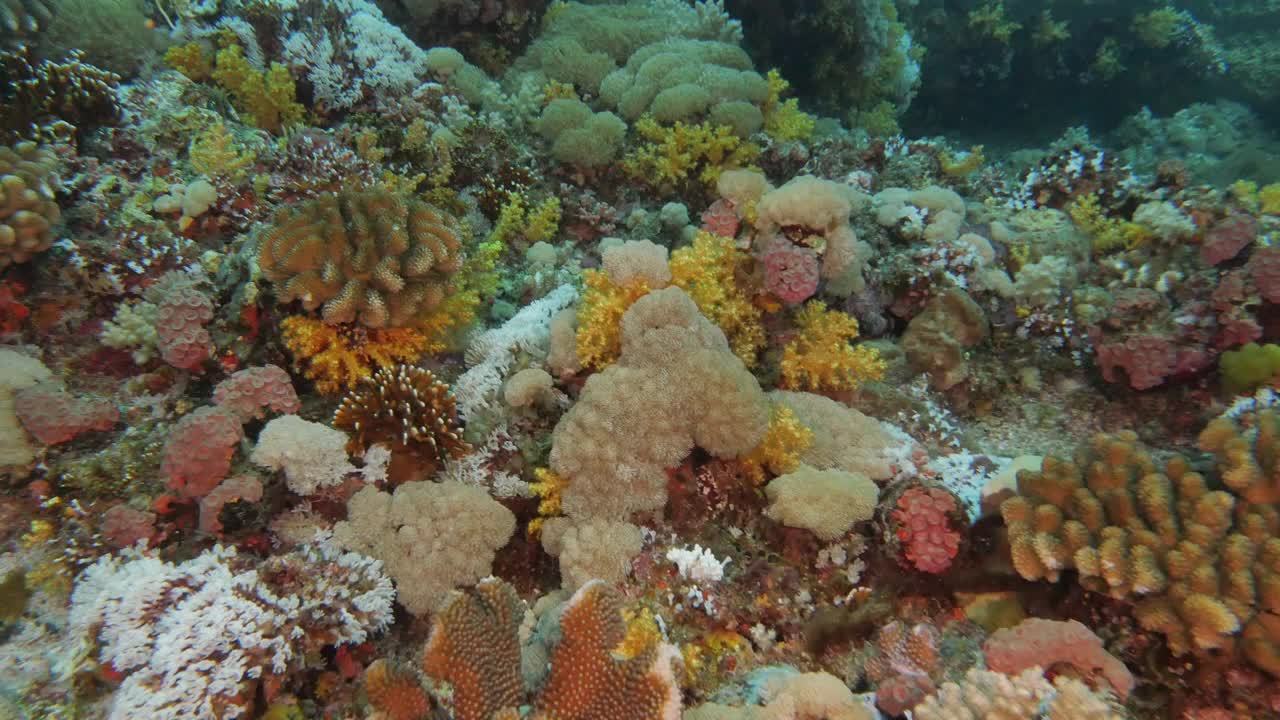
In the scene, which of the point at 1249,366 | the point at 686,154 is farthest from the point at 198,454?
the point at 1249,366

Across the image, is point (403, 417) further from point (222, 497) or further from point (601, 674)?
point (601, 674)

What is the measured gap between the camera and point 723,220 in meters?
5.87

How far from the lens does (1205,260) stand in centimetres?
533

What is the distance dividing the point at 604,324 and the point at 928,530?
260cm

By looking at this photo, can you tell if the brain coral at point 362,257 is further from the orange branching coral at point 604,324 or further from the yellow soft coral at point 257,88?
the yellow soft coral at point 257,88

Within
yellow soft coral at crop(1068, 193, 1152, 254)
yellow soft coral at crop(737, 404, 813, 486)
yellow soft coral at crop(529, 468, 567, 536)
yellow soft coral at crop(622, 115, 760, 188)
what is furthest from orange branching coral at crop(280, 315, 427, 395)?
yellow soft coral at crop(1068, 193, 1152, 254)

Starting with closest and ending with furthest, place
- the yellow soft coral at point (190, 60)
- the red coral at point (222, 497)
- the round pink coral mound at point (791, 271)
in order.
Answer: the red coral at point (222, 497) → the round pink coral mound at point (791, 271) → the yellow soft coral at point (190, 60)

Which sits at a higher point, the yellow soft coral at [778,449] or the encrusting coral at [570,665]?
the yellow soft coral at [778,449]

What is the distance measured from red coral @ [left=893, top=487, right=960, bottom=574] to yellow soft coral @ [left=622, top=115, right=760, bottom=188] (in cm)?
510

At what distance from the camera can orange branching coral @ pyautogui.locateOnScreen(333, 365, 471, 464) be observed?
14.6 ft

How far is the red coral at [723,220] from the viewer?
5867 mm

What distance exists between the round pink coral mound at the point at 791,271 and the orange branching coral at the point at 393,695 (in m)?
3.95

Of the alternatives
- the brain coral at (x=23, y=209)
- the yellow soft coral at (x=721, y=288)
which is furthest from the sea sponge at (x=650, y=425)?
the brain coral at (x=23, y=209)

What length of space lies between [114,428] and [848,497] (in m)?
5.07
